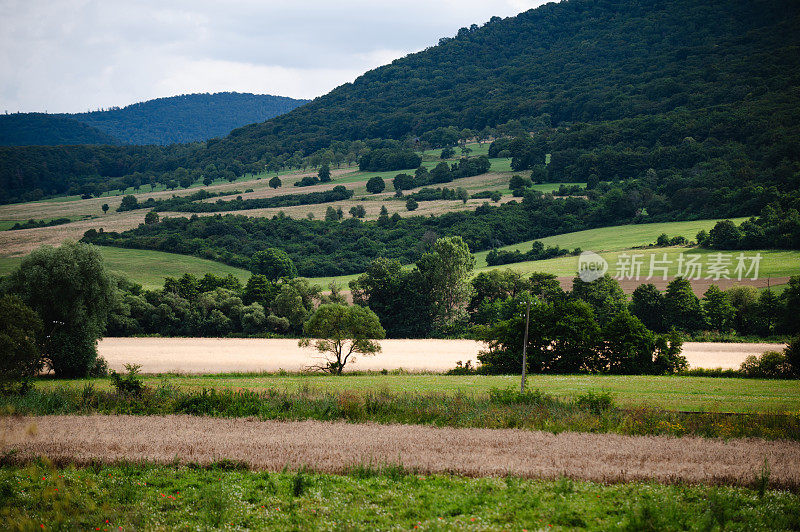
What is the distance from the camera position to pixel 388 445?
650 inches

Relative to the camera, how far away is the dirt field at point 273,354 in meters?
44.8

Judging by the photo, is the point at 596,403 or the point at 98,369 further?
the point at 98,369

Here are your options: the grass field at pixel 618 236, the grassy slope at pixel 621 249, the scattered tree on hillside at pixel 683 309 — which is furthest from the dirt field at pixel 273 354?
the grass field at pixel 618 236

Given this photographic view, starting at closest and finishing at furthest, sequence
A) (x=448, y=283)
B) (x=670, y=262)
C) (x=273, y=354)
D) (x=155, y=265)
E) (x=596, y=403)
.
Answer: (x=596, y=403)
(x=273, y=354)
(x=448, y=283)
(x=670, y=262)
(x=155, y=265)

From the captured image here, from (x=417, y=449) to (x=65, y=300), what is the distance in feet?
109

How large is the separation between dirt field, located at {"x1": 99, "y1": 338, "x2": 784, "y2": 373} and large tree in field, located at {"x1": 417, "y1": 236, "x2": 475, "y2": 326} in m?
9.95

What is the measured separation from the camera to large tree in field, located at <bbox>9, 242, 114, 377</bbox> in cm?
3822

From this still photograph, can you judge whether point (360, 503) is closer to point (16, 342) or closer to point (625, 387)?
point (625, 387)

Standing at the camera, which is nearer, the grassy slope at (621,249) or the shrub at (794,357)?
the shrub at (794,357)

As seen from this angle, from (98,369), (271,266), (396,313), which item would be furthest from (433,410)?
(271,266)

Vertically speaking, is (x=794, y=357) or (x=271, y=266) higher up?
(x=271, y=266)

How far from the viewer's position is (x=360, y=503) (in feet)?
39.3

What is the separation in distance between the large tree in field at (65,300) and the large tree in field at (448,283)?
4304 centimetres

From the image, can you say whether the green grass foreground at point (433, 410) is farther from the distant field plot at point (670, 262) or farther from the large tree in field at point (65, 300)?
the distant field plot at point (670, 262)
